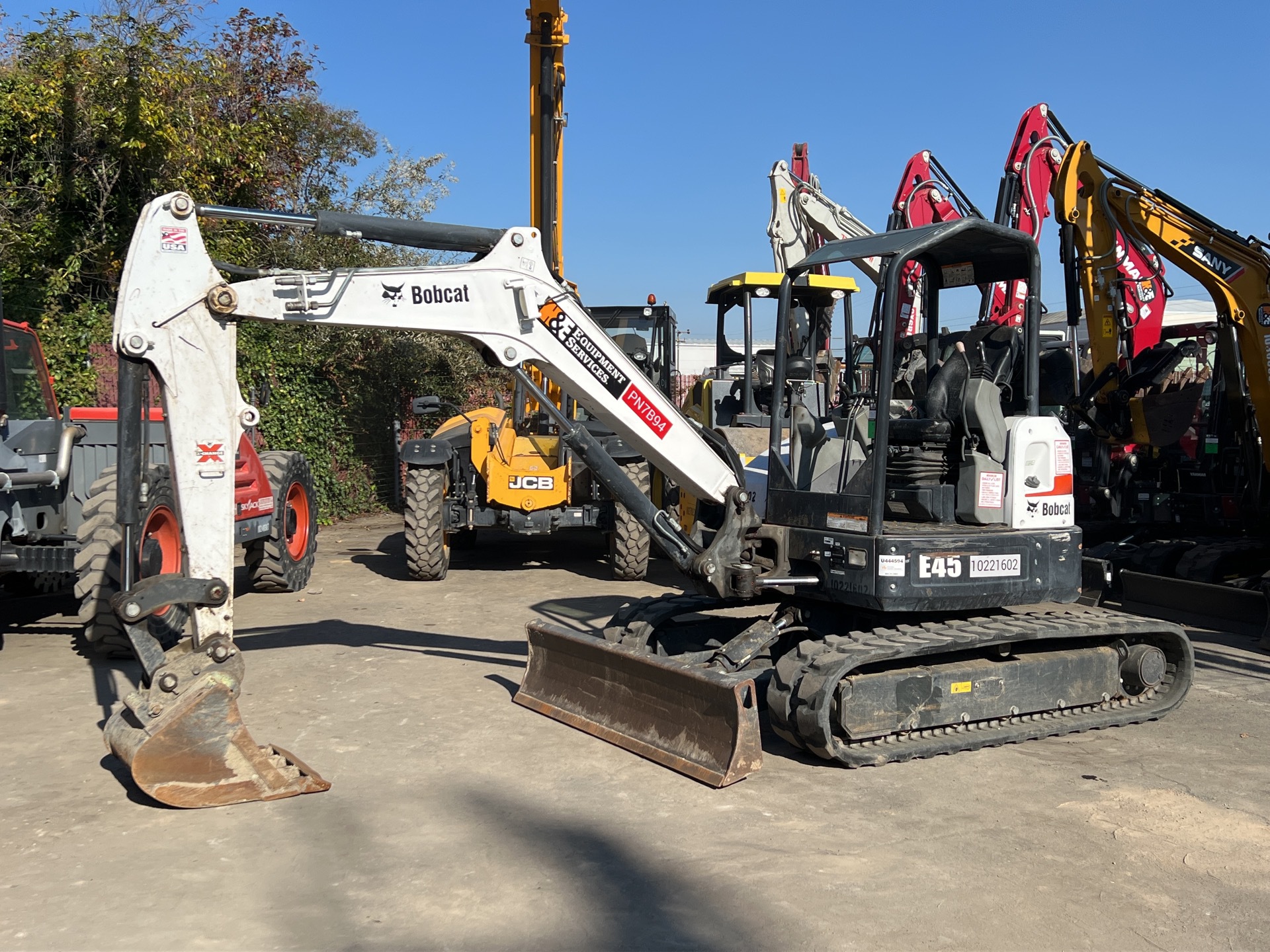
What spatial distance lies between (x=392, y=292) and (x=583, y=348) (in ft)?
3.37

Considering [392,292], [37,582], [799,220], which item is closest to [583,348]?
[392,292]

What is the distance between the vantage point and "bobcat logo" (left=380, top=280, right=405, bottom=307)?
5.39 m

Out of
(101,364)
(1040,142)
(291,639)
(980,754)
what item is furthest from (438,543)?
(1040,142)

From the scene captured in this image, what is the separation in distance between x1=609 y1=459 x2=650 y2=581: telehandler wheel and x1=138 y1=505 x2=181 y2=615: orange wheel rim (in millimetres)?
4213

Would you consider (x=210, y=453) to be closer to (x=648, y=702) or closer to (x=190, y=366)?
(x=190, y=366)

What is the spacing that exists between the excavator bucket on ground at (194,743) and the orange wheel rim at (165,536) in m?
3.13

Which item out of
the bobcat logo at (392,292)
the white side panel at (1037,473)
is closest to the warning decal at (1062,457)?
the white side panel at (1037,473)

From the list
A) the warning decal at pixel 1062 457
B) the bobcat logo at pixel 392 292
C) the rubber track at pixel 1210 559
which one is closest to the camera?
the bobcat logo at pixel 392 292

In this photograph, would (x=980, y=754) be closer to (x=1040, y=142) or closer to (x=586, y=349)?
(x=586, y=349)

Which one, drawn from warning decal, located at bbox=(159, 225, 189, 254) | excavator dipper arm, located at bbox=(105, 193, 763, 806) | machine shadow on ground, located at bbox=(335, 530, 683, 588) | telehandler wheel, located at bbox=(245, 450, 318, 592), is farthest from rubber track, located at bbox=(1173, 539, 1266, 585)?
warning decal, located at bbox=(159, 225, 189, 254)

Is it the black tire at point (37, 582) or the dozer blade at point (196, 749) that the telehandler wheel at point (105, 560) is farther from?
the dozer blade at point (196, 749)

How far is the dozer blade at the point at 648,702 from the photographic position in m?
5.26

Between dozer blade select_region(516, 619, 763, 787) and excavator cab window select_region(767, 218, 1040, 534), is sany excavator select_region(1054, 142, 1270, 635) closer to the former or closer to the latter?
excavator cab window select_region(767, 218, 1040, 534)

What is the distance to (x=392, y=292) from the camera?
5406 mm
